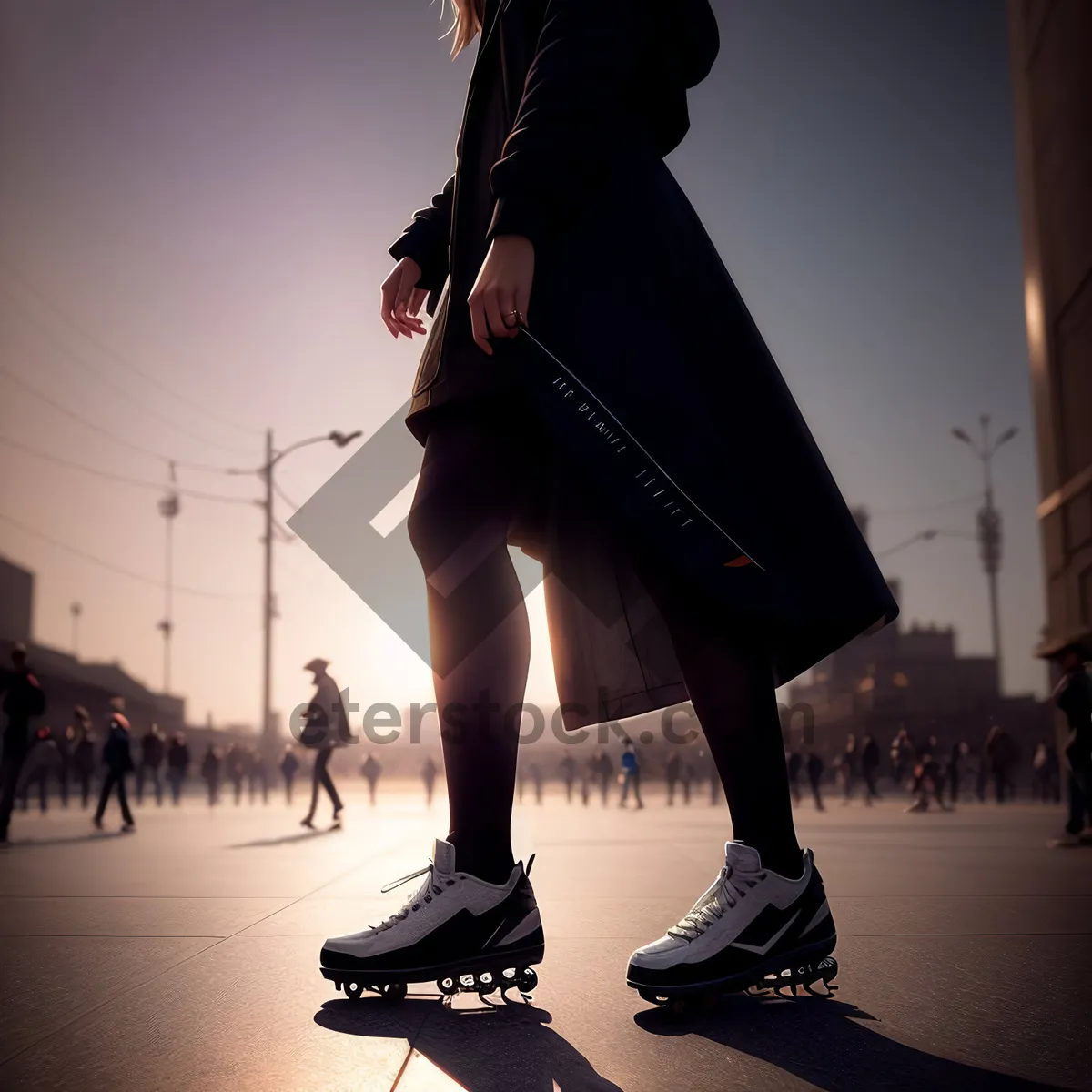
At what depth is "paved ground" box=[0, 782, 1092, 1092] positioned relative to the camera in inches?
48.4

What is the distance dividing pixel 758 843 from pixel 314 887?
242 centimetres

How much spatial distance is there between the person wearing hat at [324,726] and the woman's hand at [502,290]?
8.28 m

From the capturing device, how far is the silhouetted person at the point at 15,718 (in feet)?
23.3

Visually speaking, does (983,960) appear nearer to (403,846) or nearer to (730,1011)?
(730,1011)

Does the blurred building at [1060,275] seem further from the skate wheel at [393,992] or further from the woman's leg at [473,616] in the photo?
the skate wheel at [393,992]

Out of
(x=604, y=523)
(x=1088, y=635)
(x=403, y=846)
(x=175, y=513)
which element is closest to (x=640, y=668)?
(x=604, y=523)

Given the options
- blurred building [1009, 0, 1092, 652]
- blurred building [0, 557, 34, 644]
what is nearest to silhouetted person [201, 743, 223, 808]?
blurred building [1009, 0, 1092, 652]

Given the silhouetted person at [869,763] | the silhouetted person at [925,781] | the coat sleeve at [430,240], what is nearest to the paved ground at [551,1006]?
the coat sleeve at [430,240]

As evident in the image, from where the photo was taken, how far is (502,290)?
176 centimetres

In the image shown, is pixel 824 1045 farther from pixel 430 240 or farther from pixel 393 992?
pixel 430 240

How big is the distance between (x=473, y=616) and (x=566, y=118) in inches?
36.3

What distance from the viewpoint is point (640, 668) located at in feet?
6.56

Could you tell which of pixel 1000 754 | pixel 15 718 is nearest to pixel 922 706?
pixel 1000 754

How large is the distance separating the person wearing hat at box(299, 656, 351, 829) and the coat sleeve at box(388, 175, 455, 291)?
780 centimetres
